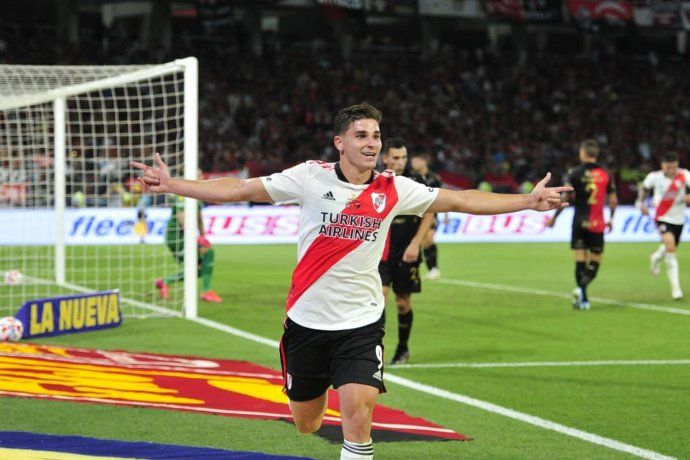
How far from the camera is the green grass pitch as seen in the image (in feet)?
25.1

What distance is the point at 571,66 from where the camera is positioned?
53.2 metres

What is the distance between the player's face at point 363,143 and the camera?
596cm

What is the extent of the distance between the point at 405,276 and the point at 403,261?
14 cm

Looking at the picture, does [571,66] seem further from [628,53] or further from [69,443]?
[69,443]

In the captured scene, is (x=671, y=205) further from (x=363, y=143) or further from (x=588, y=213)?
(x=363, y=143)

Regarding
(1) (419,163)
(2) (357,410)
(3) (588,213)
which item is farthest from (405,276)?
(3) (588,213)

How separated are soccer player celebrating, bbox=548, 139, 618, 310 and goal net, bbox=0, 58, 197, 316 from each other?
212 inches

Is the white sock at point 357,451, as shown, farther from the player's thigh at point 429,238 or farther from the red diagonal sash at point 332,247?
the player's thigh at point 429,238

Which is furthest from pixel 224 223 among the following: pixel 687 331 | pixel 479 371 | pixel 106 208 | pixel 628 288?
pixel 479 371

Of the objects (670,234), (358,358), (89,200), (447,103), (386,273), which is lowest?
(89,200)

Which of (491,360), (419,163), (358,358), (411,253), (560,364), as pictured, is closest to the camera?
(358,358)

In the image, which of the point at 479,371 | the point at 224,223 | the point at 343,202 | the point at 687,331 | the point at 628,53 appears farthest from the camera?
the point at 628,53

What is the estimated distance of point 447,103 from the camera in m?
47.0

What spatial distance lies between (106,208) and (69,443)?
19844 millimetres
